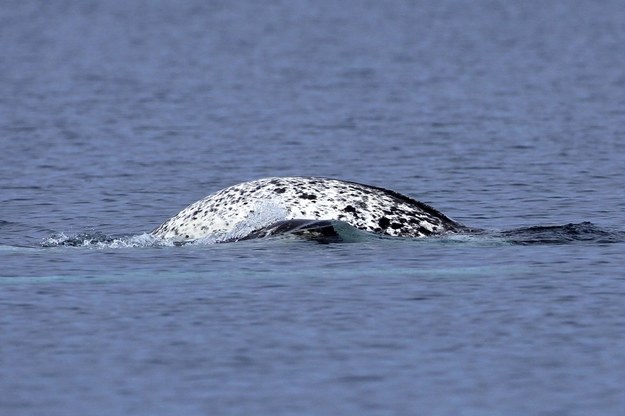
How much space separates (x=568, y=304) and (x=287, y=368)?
3.50 m

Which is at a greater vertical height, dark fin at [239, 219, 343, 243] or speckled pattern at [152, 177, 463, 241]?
speckled pattern at [152, 177, 463, 241]

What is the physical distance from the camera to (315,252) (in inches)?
762

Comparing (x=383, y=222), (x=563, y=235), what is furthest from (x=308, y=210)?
(x=563, y=235)

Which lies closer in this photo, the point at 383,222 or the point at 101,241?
the point at 383,222

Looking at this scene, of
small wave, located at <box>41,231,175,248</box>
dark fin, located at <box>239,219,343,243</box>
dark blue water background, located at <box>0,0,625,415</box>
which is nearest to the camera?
dark blue water background, located at <box>0,0,625,415</box>

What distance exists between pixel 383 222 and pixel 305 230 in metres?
1.18

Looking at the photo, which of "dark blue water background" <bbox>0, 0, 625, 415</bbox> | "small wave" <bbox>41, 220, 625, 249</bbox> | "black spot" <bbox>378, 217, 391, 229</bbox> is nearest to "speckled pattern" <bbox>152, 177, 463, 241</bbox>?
"black spot" <bbox>378, 217, 391, 229</bbox>

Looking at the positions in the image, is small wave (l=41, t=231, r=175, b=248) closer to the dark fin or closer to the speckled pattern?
the speckled pattern

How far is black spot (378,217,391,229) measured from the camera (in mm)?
20172

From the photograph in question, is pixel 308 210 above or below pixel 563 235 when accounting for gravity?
above

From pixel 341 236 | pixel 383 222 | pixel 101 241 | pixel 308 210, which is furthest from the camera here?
pixel 101 241

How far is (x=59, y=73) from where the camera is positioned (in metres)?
52.6

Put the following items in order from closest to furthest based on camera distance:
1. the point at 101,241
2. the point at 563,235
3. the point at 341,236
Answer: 1. the point at 341,236
2. the point at 563,235
3. the point at 101,241

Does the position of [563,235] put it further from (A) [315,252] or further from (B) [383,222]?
(A) [315,252]
